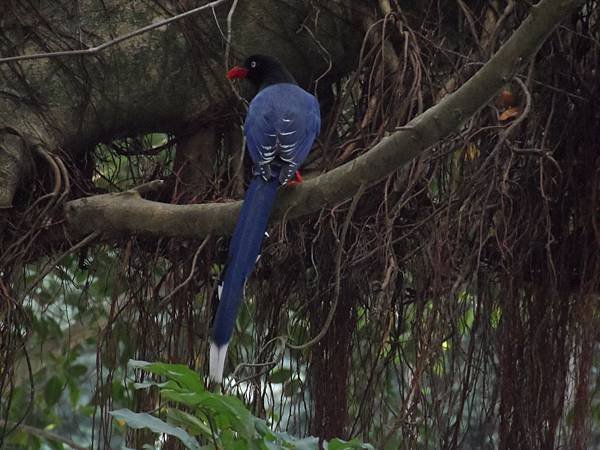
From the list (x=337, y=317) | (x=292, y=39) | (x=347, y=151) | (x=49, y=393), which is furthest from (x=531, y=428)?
(x=49, y=393)

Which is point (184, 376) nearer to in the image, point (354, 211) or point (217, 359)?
point (217, 359)

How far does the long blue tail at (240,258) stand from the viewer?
2.82 meters

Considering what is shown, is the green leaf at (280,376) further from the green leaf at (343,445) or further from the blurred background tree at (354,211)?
the green leaf at (343,445)

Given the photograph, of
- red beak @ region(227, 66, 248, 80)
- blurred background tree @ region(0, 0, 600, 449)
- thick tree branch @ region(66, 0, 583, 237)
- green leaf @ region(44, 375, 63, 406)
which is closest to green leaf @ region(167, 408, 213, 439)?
thick tree branch @ region(66, 0, 583, 237)

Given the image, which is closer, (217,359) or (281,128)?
(217,359)

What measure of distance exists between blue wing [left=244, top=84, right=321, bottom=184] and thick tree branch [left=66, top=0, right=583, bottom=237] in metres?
0.19

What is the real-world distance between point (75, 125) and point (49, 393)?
1.97m

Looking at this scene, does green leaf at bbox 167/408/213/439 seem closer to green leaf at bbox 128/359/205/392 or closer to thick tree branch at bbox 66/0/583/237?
green leaf at bbox 128/359/205/392

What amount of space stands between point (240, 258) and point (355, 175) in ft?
1.44

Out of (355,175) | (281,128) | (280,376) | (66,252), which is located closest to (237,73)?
(281,128)

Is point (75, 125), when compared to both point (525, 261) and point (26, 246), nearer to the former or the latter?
point (26, 246)

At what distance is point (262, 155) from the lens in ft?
10.5

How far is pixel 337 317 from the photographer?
11.1ft

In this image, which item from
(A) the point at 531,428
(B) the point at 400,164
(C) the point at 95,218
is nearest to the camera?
(B) the point at 400,164
